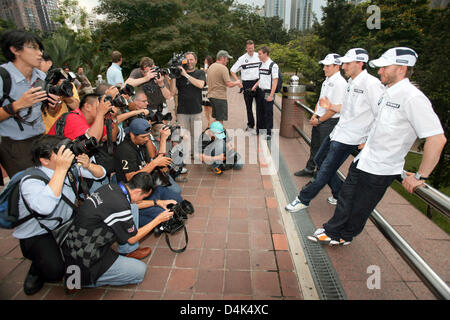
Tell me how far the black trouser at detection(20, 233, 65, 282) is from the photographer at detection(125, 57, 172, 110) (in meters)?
2.78

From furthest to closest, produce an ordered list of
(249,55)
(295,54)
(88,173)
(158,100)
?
1. (295,54)
2. (249,55)
3. (158,100)
4. (88,173)

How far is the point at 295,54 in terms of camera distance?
1116 inches

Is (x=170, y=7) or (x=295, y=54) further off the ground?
(x=170, y=7)

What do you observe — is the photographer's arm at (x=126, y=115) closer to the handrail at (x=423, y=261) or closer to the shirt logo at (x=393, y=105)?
the shirt logo at (x=393, y=105)

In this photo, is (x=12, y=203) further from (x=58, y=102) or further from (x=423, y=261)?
(x=423, y=261)

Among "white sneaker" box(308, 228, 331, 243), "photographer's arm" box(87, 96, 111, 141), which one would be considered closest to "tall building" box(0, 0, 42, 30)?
"photographer's arm" box(87, 96, 111, 141)

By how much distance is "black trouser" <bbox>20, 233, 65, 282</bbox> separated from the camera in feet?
8.25

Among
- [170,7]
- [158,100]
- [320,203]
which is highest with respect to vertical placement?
[170,7]

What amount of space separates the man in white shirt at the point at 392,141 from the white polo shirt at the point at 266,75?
12.2 feet

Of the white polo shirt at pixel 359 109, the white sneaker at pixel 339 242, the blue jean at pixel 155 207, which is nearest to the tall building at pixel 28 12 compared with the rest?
the blue jean at pixel 155 207

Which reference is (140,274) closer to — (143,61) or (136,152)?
(136,152)

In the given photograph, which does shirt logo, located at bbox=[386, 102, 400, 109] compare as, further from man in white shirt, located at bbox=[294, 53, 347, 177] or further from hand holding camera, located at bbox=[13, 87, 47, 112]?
hand holding camera, located at bbox=[13, 87, 47, 112]

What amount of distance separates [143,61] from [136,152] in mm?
2267

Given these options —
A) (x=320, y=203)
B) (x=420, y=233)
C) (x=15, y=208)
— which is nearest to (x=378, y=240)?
(x=420, y=233)
